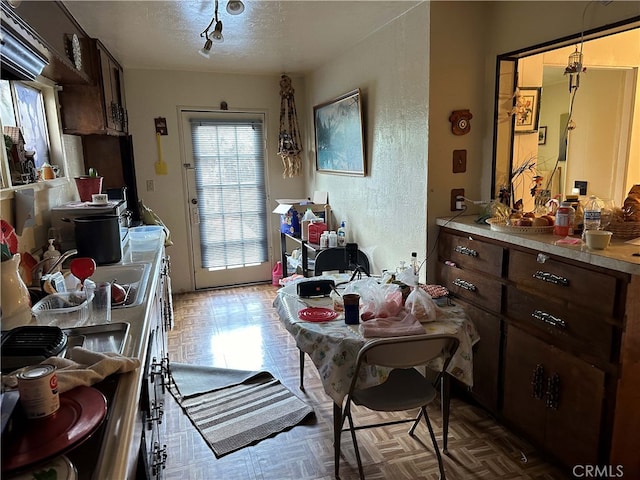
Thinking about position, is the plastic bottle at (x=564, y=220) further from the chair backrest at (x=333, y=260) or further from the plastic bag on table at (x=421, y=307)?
the chair backrest at (x=333, y=260)

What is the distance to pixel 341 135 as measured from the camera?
3838mm

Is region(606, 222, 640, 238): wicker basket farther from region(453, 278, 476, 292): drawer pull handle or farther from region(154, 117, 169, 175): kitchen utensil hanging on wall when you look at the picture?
region(154, 117, 169, 175): kitchen utensil hanging on wall

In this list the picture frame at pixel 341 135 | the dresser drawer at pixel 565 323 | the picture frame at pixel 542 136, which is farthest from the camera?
the picture frame at pixel 341 135

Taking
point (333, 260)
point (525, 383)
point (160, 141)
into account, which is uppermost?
point (160, 141)

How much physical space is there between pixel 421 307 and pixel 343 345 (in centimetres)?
41

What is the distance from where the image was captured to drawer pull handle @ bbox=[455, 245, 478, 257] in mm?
2405

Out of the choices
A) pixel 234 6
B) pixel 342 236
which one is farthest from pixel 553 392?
pixel 234 6

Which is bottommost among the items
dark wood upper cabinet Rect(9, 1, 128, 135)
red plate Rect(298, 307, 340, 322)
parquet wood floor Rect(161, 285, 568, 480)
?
parquet wood floor Rect(161, 285, 568, 480)

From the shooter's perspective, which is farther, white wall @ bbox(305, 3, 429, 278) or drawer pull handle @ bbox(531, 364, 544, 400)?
white wall @ bbox(305, 3, 429, 278)

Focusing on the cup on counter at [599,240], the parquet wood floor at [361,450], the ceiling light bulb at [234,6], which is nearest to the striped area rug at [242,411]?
the parquet wood floor at [361,450]

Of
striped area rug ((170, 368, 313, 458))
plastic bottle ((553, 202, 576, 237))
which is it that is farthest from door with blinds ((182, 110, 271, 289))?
plastic bottle ((553, 202, 576, 237))

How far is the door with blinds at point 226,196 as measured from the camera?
183 inches

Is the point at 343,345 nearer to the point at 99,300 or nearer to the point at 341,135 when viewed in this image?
the point at 99,300


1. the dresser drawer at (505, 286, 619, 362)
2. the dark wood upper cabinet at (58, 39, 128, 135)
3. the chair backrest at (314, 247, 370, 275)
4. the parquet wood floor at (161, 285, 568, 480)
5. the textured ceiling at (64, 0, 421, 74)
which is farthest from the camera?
the chair backrest at (314, 247, 370, 275)
